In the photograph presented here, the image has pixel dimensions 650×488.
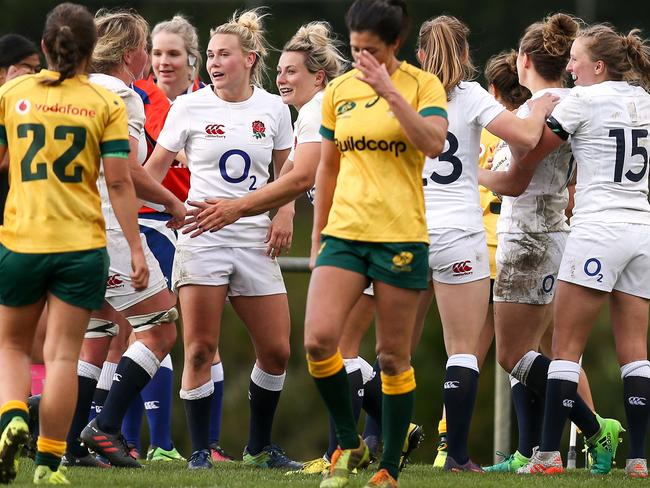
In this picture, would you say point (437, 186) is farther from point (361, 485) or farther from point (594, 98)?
point (361, 485)

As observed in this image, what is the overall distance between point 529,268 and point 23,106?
272cm

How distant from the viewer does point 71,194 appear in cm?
589

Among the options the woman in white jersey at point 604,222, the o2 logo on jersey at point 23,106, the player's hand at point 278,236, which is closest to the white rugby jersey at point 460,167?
the woman in white jersey at point 604,222

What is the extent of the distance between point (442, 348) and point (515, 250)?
5.46 m

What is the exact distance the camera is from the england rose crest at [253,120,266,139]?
7.14 meters

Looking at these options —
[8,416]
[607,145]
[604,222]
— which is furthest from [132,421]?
[607,145]

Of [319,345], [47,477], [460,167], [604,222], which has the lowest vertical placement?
[47,477]

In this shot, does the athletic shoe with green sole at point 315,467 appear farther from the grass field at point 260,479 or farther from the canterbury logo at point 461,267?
the canterbury logo at point 461,267

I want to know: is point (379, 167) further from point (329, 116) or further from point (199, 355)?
point (199, 355)

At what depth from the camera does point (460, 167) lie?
684 cm

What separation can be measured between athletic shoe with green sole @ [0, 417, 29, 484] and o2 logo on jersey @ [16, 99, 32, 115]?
4.08ft

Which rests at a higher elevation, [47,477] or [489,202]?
[489,202]

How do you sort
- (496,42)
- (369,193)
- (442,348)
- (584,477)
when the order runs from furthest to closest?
(496,42) < (442,348) < (584,477) < (369,193)

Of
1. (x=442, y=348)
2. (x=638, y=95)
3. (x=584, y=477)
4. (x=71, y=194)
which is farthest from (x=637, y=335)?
(x=442, y=348)
